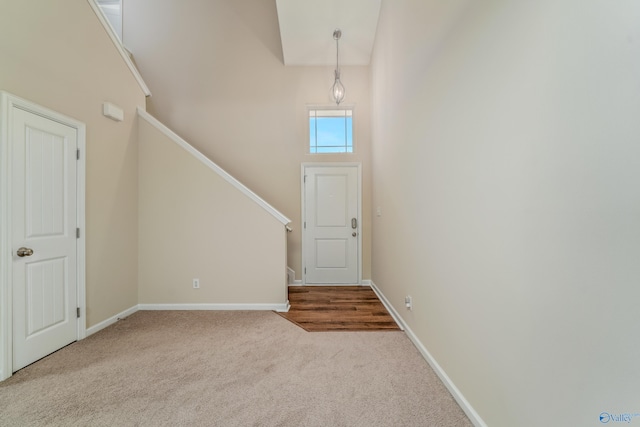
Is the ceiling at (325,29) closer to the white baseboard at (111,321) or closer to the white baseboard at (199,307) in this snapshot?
the white baseboard at (199,307)

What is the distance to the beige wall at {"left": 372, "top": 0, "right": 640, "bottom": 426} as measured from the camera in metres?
0.85

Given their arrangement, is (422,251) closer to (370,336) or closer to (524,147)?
(370,336)

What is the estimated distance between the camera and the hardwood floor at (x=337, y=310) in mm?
3088

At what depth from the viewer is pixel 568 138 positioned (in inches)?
39.4

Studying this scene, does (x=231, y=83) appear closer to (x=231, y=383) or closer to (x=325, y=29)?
(x=325, y=29)

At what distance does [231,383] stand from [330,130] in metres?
4.02

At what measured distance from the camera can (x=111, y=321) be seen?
3160 millimetres

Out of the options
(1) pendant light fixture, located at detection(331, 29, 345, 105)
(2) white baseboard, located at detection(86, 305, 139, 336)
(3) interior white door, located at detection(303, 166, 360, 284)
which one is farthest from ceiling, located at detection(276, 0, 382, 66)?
(2) white baseboard, located at detection(86, 305, 139, 336)

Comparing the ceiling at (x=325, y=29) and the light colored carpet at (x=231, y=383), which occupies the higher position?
the ceiling at (x=325, y=29)

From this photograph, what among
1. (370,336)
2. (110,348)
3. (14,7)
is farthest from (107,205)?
(370,336)

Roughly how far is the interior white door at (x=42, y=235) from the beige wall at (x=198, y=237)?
36.7 inches

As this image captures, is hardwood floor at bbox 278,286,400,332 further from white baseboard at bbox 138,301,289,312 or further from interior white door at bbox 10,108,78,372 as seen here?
interior white door at bbox 10,108,78,372

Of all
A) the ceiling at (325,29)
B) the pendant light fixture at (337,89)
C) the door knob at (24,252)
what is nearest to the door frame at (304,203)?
the pendant light fixture at (337,89)

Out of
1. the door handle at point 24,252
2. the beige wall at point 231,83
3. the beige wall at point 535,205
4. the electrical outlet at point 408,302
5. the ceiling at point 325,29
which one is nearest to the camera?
the beige wall at point 535,205
